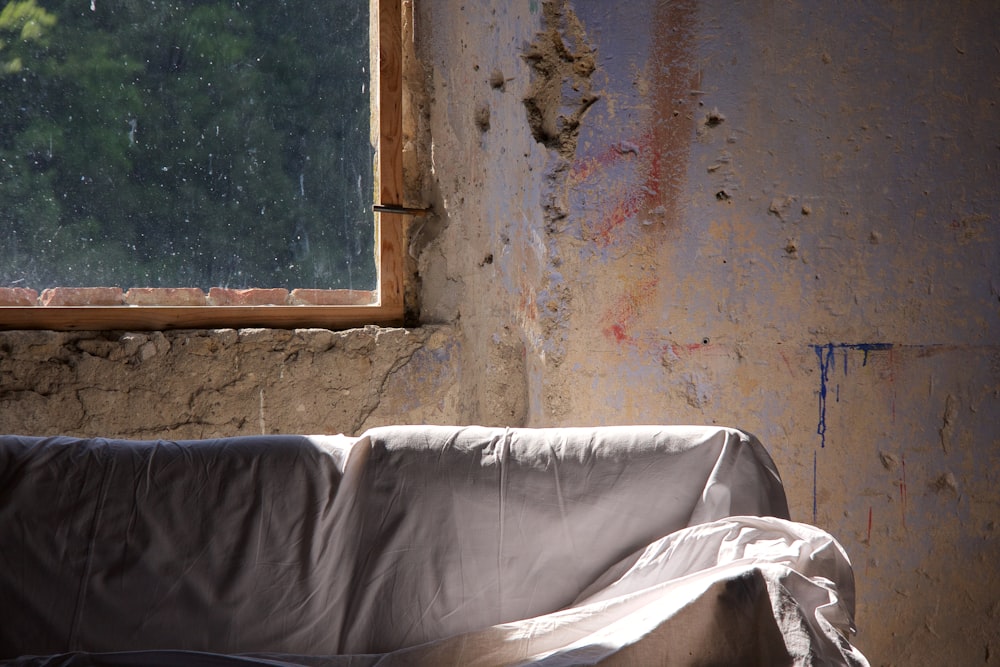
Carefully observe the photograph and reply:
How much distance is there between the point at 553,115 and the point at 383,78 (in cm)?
64

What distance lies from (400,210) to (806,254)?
1206 mm

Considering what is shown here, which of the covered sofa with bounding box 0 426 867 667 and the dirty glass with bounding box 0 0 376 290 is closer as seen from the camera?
the covered sofa with bounding box 0 426 867 667

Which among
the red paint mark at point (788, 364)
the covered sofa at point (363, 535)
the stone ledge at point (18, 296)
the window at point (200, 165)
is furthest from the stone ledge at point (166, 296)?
the red paint mark at point (788, 364)

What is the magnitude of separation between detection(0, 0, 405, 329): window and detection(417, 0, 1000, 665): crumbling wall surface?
22.7 inches

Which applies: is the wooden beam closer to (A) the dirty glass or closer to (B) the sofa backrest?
(A) the dirty glass

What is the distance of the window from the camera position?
78.1 inches

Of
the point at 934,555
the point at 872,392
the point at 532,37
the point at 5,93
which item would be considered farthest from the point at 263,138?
the point at 934,555

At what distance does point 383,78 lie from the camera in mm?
2416

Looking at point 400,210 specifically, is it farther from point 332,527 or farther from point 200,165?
point 332,527

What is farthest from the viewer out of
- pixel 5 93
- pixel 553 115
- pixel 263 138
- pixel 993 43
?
pixel 263 138

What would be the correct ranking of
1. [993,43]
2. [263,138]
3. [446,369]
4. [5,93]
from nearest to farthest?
[993,43]
[5,93]
[263,138]
[446,369]

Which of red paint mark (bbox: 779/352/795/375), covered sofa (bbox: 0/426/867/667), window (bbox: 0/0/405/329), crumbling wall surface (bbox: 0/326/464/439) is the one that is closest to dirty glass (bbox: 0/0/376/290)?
window (bbox: 0/0/405/329)

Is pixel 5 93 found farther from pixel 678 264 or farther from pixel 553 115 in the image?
pixel 678 264

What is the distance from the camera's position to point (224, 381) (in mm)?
2145
